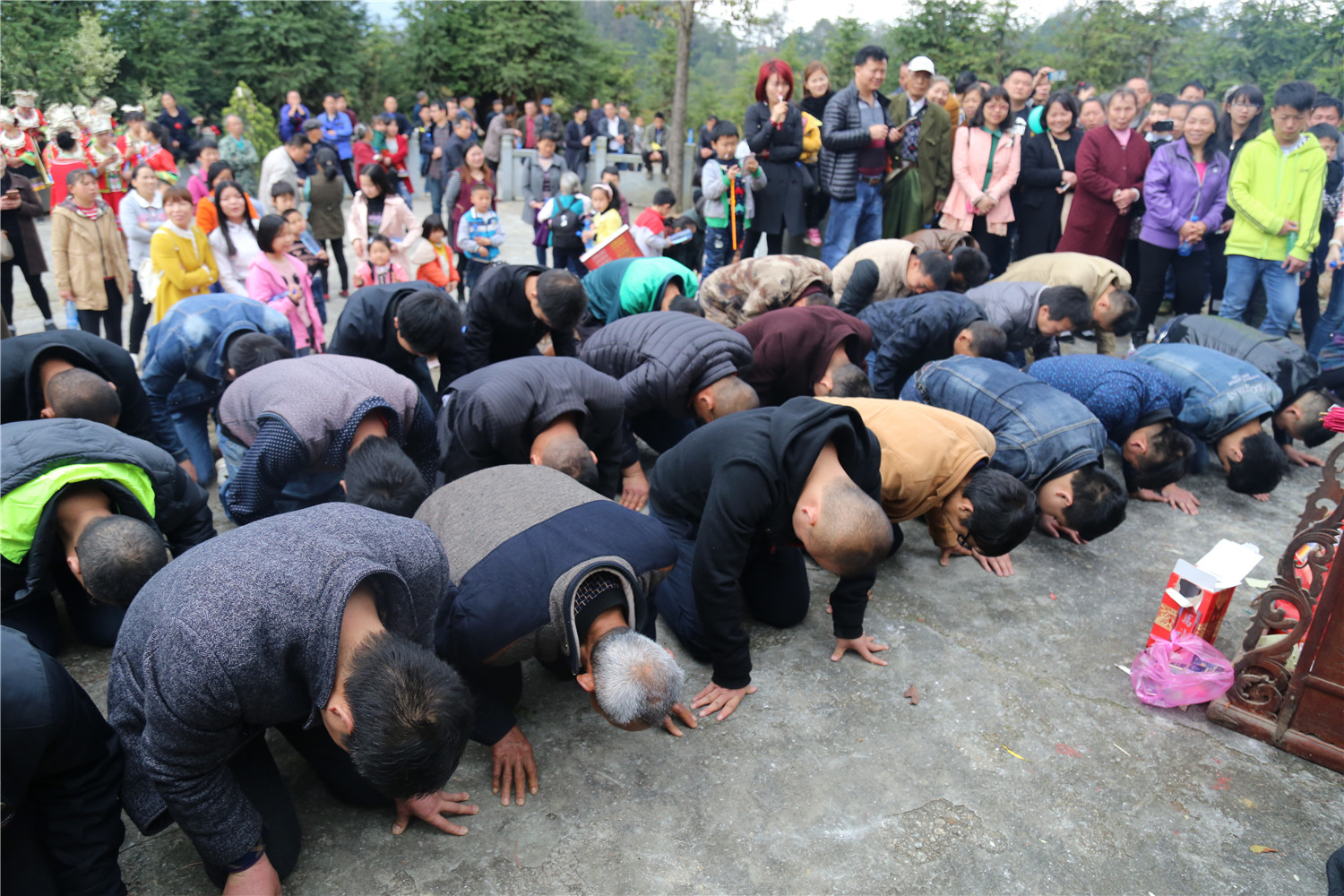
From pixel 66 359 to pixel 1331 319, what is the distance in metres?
7.45

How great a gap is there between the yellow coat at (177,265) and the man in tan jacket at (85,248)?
748 millimetres

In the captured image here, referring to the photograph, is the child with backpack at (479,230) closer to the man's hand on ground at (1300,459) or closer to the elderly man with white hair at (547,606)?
the elderly man with white hair at (547,606)

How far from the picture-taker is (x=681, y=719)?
264 centimetres

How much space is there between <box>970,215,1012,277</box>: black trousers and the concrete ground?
13.5ft

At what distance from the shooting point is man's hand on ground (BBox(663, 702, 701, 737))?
259 centimetres

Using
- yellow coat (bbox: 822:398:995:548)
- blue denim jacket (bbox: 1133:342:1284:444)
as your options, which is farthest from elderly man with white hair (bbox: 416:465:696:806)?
blue denim jacket (bbox: 1133:342:1284:444)

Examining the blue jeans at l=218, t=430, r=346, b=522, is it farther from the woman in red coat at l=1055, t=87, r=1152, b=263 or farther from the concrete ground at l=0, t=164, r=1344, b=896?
the woman in red coat at l=1055, t=87, r=1152, b=263

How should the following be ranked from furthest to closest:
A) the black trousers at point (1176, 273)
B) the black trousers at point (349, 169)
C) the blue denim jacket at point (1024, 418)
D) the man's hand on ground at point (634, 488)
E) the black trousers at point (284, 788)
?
the black trousers at point (349, 169)
the black trousers at point (1176, 273)
the man's hand on ground at point (634, 488)
the blue denim jacket at point (1024, 418)
the black trousers at point (284, 788)

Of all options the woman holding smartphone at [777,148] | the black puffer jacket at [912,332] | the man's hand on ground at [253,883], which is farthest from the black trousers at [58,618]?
the woman holding smartphone at [777,148]

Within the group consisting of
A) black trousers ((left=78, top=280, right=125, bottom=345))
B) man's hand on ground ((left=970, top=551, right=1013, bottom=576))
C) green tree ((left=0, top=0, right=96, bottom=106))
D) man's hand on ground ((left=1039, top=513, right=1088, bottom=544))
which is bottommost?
man's hand on ground ((left=970, top=551, right=1013, bottom=576))

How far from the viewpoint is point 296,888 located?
204cm

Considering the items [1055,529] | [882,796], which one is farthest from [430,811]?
[1055,529]

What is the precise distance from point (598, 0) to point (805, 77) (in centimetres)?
5051

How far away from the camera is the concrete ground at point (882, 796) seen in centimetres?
213
